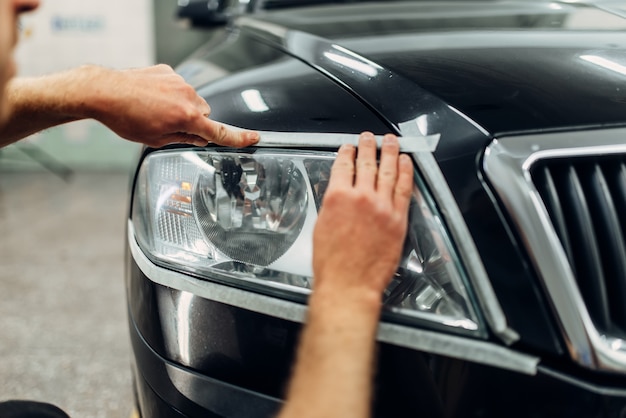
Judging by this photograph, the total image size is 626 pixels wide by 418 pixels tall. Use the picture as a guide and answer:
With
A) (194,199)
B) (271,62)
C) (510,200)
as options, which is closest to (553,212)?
(510,200)

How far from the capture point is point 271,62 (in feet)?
4.23

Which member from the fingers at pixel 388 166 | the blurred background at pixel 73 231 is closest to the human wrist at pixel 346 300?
the fingers at pixel 388 166

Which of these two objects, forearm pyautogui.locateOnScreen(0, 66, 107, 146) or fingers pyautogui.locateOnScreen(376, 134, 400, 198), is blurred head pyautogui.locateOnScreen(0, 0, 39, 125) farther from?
fingers pyautogui.locateOnScreen(376, 134, 400, 198)

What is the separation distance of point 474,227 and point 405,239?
103 mm

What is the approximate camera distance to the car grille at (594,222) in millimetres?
812

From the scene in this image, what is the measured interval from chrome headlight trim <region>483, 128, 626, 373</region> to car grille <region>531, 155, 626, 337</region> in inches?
0.7

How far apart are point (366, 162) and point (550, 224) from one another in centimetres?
26

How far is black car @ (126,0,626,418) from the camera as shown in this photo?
2.56 feet

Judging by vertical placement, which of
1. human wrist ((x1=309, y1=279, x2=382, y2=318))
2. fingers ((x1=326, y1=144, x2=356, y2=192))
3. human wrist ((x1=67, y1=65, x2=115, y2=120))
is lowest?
human wrist ((x1=309, y1=279, x2=382, y2=318))

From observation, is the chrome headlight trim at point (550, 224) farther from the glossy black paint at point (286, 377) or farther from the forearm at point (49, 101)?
the forearm at point (49, 101)

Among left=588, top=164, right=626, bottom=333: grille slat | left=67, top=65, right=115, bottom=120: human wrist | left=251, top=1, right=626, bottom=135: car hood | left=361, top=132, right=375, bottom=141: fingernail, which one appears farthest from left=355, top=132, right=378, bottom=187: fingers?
left=67, top=65, right=115, bottom=120: human wrist

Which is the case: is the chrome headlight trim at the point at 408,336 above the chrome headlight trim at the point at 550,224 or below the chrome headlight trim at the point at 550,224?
below

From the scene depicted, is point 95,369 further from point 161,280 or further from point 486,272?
point 486,272

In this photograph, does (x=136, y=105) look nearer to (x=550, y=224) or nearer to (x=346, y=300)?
(x=346, y=300)
